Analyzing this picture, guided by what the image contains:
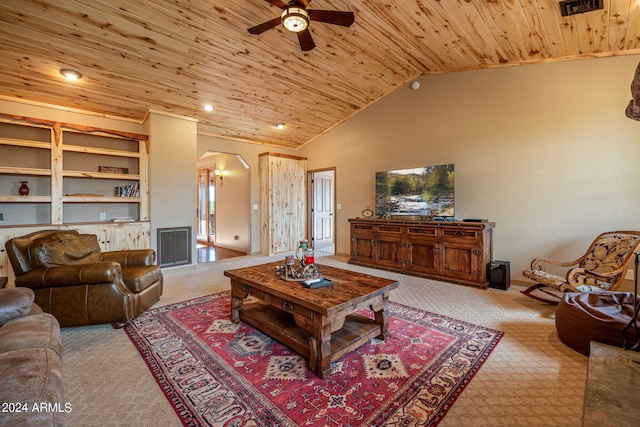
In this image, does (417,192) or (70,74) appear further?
(417,192)

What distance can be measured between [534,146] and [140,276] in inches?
208

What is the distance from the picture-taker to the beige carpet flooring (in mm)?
1595

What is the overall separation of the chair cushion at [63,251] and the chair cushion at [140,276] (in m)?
0.48

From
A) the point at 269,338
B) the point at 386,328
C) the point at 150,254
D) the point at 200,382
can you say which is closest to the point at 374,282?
the point at 386,328

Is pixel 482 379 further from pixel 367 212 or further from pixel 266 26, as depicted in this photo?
pixel 367 212

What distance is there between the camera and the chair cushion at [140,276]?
9.35 ft

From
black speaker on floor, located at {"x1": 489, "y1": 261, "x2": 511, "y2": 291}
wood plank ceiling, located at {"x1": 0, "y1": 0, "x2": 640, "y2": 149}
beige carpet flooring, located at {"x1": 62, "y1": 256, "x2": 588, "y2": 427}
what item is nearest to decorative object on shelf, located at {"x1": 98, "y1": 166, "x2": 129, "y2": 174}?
wood plank ceiling, located at {"x1": 0, "y1": 0, "x2": 640, "y2": 149}

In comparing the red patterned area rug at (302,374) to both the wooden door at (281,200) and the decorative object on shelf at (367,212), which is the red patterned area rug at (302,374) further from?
the wooden door at (281,200)

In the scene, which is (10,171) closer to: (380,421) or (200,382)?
(200,382)

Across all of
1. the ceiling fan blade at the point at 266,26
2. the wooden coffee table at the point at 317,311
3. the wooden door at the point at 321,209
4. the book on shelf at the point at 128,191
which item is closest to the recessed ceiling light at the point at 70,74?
the book on shelf at the point at 128,191

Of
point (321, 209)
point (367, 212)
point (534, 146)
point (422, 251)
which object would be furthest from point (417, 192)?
point (321, 209)

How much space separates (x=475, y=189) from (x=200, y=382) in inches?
177

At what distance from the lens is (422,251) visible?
4.60 m

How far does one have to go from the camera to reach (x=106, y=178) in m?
4.70
